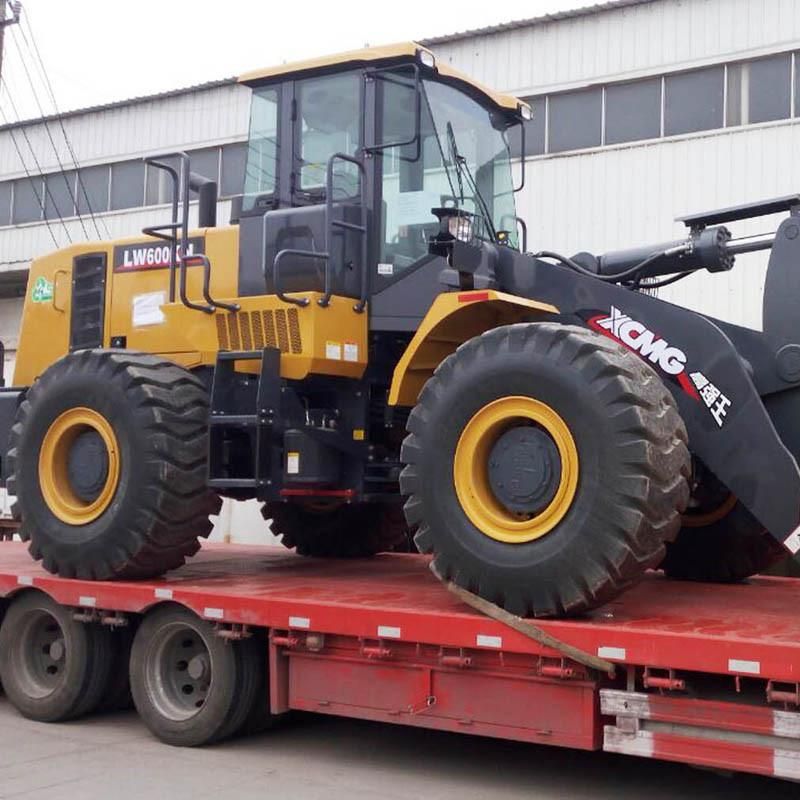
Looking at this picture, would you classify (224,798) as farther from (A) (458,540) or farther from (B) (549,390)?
(B) (549,390)

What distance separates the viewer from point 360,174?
7.36 meters

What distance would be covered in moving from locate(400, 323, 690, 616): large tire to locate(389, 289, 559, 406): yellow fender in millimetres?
339

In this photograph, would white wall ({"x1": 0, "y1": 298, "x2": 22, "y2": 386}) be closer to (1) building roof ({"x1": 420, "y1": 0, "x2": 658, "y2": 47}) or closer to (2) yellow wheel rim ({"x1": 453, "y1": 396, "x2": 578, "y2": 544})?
(1) building roof ({"x1": 420, "y1": 0, "x2": 658, "y2": 47})

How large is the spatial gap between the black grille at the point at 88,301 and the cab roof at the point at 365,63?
6.41 ft

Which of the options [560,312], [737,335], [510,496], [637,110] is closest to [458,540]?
[510,496]

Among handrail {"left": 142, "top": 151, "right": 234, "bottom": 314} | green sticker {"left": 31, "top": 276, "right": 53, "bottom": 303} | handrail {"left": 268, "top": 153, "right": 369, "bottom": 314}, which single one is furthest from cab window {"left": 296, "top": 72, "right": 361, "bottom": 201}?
green sticker {"left": 31, "top": 276, "right": 53, "bottom": 303}

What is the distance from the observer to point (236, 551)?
1041cm

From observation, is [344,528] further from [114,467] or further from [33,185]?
Answer: [33,185]

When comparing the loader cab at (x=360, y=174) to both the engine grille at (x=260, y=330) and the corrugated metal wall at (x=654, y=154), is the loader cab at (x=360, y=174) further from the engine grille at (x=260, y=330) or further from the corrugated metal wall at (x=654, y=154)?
the corrugated metal wall at (x=654, y=154)

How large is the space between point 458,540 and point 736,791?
194 centimetres

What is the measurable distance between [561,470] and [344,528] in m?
4.11

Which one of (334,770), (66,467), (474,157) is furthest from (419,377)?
(66,467)

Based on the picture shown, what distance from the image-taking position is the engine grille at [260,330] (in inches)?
286

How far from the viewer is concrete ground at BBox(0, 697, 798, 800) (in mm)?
6094
